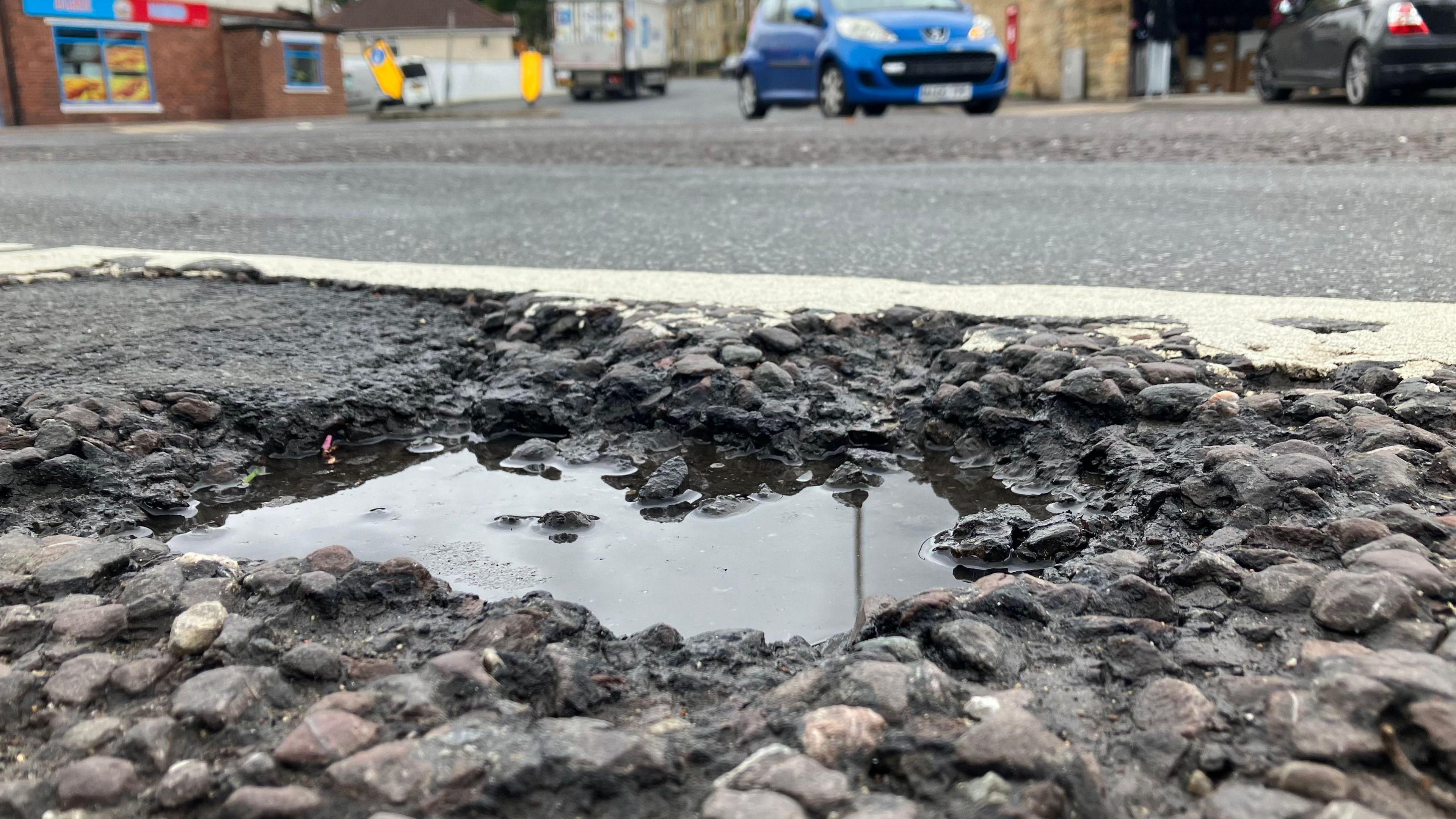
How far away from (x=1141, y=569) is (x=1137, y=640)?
0.27 m

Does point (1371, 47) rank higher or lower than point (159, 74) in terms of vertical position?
lower

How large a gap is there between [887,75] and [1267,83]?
5.86 meters

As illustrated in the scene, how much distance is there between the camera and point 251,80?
25062mm

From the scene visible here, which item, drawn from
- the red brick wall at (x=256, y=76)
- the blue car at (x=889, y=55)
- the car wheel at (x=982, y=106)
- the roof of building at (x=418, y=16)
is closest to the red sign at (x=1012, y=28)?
the car wheel at (x=982, y=106)

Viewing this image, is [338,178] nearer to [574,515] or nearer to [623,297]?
[623,297]

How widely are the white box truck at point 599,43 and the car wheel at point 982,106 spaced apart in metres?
21.3

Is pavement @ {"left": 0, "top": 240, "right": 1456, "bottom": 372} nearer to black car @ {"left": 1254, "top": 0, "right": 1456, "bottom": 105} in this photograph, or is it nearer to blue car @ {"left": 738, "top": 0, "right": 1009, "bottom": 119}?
blue car @ {"left": 738, "top": 0, "right": 1009, "bottom": 119}

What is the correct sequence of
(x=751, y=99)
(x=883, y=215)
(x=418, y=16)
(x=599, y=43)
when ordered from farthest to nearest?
1. (x=418, y=16)
2. (x=599, y=43)
3. (x=751, y=99)
4. (x=883, y=215)

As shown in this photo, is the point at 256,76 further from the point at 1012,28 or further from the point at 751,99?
the point at 1012,28

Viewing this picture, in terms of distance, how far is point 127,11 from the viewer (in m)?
22.7

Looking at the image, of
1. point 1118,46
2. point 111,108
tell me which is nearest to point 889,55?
point 1118,46

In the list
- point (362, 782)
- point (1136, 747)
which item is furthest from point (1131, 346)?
point (362, 782)

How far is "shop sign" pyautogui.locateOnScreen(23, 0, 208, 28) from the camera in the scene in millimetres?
21156

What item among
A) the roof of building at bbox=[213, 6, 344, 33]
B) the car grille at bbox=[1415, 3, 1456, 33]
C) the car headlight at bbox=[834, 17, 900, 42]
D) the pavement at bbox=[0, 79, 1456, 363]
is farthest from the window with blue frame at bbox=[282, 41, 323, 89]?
the car grille at bbox=[1415, 3, 1456, 33]
